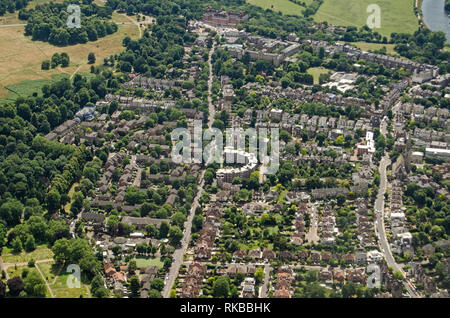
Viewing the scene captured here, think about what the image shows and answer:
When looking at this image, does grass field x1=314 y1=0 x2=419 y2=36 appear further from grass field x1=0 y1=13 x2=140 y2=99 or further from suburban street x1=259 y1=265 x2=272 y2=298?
suburban street x1=259 y1=265 x2=272 y2=298

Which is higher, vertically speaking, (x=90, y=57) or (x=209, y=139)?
(x=90, y=57)

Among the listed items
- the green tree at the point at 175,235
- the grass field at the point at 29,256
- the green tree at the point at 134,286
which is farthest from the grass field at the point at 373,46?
the grass field at the point at 29,256

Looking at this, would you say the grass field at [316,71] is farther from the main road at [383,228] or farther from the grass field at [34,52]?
the grass field at [34,52]

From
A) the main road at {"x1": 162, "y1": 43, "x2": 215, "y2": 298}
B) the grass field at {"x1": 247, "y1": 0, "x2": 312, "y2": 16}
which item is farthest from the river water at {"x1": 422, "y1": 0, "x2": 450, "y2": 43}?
the main road at {"x1": 162, "y1": 43, "x2": 215, "y2": 298}

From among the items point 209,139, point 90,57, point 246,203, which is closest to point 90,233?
point 246,203

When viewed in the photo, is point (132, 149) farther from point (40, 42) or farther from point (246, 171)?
point (40, 42)

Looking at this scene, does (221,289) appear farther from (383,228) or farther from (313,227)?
(383,228)
